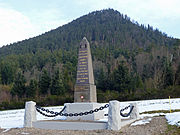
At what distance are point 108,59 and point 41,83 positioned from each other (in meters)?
27.5

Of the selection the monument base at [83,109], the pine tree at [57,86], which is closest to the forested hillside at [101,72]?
the pine tree at [57,86]

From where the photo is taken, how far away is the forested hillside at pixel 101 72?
30739 millimetres

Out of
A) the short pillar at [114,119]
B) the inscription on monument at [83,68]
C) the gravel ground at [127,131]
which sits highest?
the inscription on monument at [83,68]

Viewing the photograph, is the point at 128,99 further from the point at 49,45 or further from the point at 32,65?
the point at 49,45

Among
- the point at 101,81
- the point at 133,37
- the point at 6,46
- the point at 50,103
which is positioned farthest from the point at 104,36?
the point at 50,103

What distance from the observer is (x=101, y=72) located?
138ft

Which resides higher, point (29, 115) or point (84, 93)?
point (84, 93)

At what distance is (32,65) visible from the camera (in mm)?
68938

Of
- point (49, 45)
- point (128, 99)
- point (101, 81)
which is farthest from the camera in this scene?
point (49, 45)

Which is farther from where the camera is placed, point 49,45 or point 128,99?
point 49,45

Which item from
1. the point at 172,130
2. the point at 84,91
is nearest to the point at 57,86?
the point at 84,91

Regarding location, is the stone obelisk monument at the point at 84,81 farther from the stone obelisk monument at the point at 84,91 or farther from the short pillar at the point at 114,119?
the short pillar at the point at 114,119

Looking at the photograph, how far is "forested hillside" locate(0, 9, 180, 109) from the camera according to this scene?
30.7 meters

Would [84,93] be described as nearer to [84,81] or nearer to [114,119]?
[84,81]
